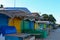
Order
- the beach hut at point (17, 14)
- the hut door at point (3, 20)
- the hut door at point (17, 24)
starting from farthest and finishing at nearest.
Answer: the hut door at point (17, 24) → the hut door at point (3, 20) → the beach hut at point (17, 14)

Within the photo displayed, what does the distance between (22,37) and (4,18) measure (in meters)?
2.58

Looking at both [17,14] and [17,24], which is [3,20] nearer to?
[17,14]

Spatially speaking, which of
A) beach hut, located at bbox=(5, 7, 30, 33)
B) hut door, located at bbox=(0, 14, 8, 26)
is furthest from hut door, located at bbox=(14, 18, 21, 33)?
hut door, located at bbox=(0, 14, 8, 26)

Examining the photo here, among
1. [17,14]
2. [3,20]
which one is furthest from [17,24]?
[17,14]

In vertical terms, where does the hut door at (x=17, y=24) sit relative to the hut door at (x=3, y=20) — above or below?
below

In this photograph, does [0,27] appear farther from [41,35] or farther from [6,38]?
[41,35]

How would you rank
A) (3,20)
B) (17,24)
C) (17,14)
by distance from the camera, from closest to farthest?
Answer: (17,14), (3,20), (17,24)

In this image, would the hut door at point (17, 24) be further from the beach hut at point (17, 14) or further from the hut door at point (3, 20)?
the hut door at point (3, 20)

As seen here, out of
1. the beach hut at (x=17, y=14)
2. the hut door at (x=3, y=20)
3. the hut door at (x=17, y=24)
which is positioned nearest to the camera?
the beach hut at (x=17, y=14)

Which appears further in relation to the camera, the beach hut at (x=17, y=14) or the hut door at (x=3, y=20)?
the hut door at (x=3, y=20)

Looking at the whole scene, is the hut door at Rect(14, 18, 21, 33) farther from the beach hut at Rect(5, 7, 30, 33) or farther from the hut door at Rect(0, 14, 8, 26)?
the hut door at Rect(0, 14, 8, 26)

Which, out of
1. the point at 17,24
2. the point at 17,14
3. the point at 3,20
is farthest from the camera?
the point at 17,24

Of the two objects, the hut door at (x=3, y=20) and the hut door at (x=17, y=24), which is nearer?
the hut door at (x=3, y=20)

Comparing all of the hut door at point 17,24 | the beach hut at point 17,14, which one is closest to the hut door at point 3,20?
the beach hut at point 17,14
